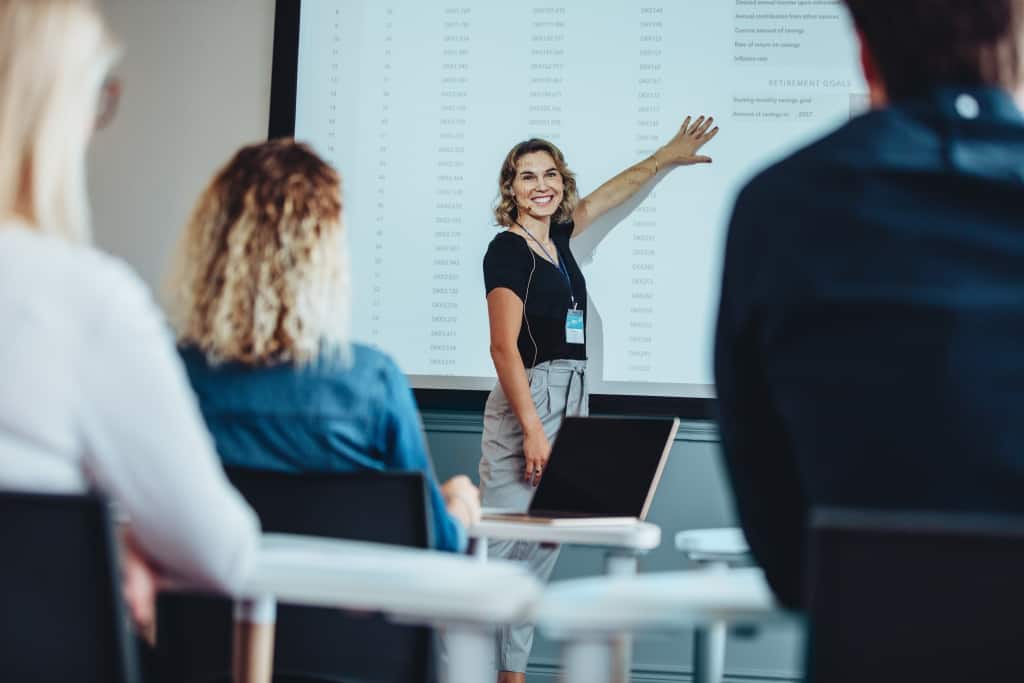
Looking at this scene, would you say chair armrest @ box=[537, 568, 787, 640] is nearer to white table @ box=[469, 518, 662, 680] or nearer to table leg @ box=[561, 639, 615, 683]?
table leg @ box=[561, 639, 615, 683]

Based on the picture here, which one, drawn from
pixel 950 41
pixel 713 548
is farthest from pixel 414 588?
pixel 713 548

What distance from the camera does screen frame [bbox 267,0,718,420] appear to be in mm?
4035

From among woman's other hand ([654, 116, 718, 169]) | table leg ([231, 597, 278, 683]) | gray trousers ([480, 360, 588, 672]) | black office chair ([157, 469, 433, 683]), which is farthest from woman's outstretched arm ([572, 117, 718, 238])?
table leg ([231, 597, 278, 683])

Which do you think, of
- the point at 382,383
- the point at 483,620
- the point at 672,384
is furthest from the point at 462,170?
the point at 483,620

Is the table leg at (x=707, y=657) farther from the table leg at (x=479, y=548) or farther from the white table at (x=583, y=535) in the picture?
the table leg at (x=479, y=548)

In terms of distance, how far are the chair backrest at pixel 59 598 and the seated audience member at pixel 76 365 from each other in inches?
1.3

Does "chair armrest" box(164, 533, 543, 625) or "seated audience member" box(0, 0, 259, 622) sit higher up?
"seated audience member" box(0, 0, 259, 622)

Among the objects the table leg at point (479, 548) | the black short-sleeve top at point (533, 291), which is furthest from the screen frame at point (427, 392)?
the table leg at point (479, 548)

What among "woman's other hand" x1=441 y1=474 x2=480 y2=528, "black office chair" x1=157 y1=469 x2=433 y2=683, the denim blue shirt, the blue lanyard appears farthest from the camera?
the blue lanyard

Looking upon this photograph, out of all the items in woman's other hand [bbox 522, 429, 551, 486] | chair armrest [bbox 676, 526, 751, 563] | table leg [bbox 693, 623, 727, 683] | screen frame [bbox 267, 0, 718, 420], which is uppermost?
screen frame [bbox 267, 0, 718, 420]

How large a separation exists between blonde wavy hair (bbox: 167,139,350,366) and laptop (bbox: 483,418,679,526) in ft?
1.98

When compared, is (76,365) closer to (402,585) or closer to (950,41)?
(402,585)

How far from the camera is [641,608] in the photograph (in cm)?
89

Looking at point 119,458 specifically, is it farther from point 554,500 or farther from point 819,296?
point 554,500
